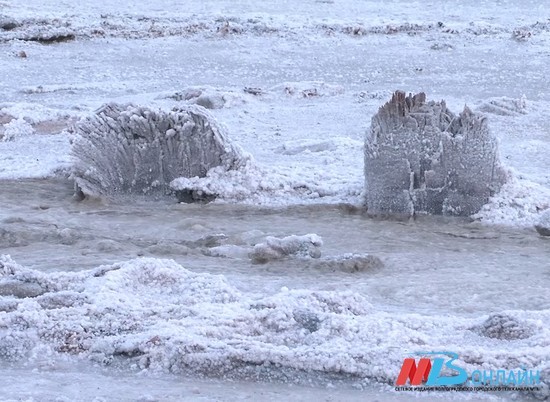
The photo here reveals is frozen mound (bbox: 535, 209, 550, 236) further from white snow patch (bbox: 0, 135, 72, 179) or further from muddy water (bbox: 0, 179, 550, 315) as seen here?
white snow patch (bbox: 0, 135, 72, 179)

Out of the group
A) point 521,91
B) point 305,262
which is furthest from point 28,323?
point 521,91

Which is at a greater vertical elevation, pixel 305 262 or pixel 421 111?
pixel 421 111

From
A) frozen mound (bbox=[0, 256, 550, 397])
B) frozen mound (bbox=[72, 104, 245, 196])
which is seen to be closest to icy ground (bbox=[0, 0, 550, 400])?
frozen mound (bbox=[0, 256, 550, 397])

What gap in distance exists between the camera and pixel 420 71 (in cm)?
787

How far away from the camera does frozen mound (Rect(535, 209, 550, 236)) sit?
411 centimetres

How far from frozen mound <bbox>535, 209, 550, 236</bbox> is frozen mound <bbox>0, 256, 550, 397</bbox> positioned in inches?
49.7

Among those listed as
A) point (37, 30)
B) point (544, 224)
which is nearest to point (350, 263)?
point (544, 224)

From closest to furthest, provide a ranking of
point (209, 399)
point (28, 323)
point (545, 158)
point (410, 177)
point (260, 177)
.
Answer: point (209, 399) → point (28, 323) → point (410, 177) → point (260, 177) → point (545, 158)

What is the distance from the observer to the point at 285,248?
3680 millimetres

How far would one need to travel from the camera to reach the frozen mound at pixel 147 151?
4566 millimetres

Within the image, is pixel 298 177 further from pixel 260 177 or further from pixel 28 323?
pixel 28 323

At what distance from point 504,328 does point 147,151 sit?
7.40 feet

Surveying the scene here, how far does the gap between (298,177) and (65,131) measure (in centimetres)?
151

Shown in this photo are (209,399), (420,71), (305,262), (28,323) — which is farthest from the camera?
(420,71)
